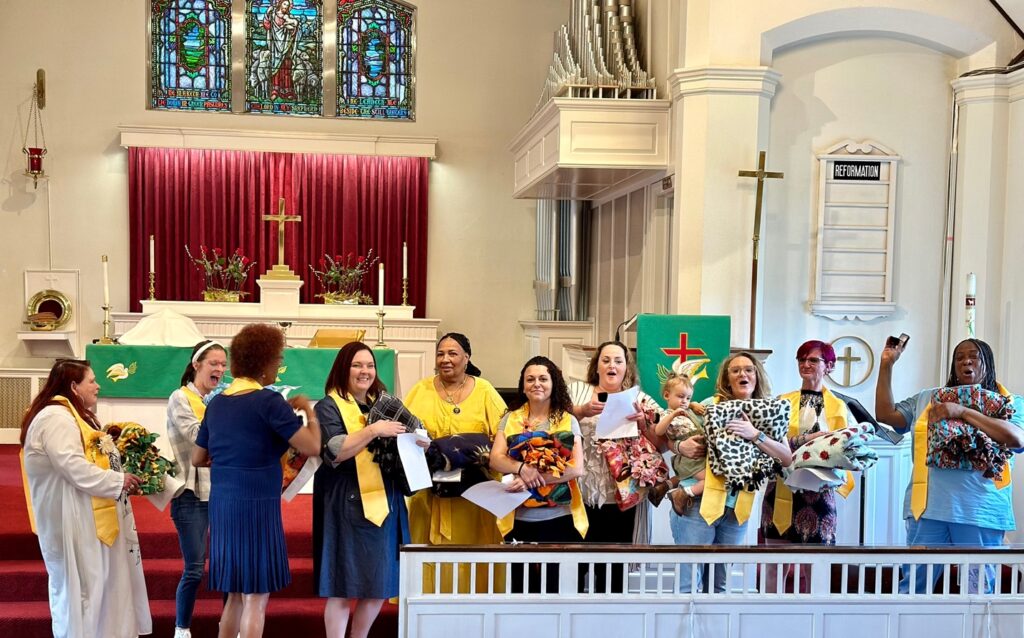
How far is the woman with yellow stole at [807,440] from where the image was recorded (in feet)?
14.2

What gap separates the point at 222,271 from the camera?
10.4m

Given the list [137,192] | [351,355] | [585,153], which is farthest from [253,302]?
[351,355]

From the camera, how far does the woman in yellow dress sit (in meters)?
4.28

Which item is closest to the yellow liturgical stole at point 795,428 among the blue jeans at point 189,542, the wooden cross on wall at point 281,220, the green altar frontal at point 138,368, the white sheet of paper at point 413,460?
the white sheet of paper at point 413,460

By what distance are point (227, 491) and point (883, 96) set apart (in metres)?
5.15

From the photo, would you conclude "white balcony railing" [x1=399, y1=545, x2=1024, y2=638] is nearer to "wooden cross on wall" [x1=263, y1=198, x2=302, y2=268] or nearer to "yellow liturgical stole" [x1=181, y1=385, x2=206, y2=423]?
"yellow liturgical stole" [x1=181, y1=385, x2=206, y2=423]

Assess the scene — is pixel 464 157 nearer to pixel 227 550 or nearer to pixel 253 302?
pixel 253 302

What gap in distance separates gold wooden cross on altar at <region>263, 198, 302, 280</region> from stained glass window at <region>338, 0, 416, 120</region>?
→ 4.96 feet

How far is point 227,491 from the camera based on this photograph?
3.75 meters

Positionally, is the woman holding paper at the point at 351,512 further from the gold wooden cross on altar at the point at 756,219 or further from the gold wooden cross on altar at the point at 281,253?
the gold wooden cross on altar at the point at 281,253

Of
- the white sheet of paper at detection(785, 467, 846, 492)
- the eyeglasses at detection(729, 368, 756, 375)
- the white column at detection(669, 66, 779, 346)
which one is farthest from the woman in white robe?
the white column at detection(669, 66, 779, 346)

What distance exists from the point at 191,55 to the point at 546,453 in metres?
8.63

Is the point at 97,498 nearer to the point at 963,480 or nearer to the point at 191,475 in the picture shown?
the point at 191,475

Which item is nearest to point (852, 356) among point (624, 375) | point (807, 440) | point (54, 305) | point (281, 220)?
point (807, 440)
